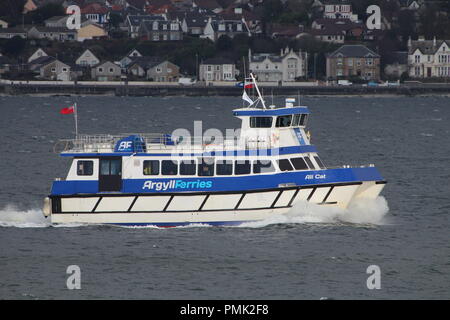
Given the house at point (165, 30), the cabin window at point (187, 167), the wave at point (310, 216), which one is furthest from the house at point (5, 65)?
the cabin window at point (187, 167)

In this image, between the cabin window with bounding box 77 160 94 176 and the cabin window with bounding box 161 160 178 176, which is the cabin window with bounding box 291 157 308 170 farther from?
the cabin window with bounding box 77 160 94 176

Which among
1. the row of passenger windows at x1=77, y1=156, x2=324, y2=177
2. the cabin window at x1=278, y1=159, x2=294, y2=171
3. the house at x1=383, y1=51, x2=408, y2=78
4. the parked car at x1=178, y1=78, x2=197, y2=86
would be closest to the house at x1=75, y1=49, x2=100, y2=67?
the parked car at x1=178, y1=78, x2=197, y2=86

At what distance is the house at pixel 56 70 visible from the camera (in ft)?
604

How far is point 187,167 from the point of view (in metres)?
45.4

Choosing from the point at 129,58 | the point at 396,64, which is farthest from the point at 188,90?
the point at 396,64

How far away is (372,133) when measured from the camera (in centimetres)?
9775

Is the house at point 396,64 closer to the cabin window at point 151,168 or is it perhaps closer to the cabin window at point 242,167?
the cabin window at point 242,167

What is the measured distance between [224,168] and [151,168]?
267cm

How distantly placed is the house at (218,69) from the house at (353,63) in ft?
47.6

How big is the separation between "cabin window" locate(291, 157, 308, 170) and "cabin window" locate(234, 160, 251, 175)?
1.67 m

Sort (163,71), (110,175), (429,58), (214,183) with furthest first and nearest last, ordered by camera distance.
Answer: (429,58) < (163,71) < (110,175) < (214,183)

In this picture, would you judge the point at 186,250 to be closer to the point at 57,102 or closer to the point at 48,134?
the point at 48,134

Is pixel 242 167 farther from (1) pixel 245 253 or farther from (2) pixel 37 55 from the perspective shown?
(2) pixel 37 55
